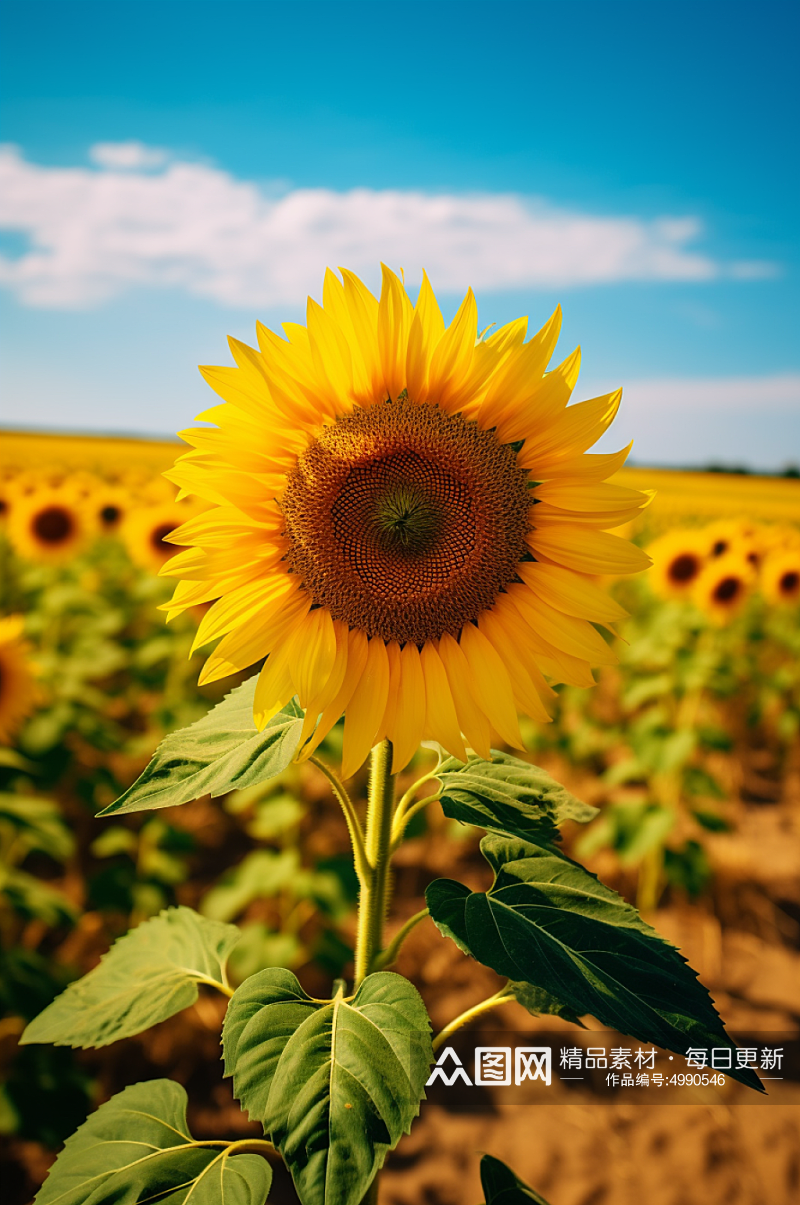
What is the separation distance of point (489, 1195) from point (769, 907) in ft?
15.5

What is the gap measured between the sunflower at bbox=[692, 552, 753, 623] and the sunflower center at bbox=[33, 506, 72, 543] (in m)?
5.95

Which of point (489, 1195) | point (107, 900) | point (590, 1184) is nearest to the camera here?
point (489, 1195)

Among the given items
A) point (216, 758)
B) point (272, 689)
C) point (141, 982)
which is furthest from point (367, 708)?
point (141, 982)

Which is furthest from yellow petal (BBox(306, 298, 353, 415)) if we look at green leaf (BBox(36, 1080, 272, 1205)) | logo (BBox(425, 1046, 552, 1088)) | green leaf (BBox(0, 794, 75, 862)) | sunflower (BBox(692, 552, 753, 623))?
sunflower (BBox(692, 552, 753, 623))

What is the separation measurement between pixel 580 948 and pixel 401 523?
0.80m

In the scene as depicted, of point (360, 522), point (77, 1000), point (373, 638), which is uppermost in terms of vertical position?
point (360, 522)

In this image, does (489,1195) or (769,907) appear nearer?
(489,1195)

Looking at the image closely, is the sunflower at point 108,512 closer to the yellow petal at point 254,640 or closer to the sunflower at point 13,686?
the sunflower at point 13,686

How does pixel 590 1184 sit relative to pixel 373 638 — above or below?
below

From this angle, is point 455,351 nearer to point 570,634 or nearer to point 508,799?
point 570,634

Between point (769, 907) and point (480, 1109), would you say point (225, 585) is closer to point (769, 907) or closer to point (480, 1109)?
point (480, 1109)

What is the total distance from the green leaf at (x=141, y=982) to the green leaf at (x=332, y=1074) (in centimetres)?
32

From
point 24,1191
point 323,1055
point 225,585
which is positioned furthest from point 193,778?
point 24,1191

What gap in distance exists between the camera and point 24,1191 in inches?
130
